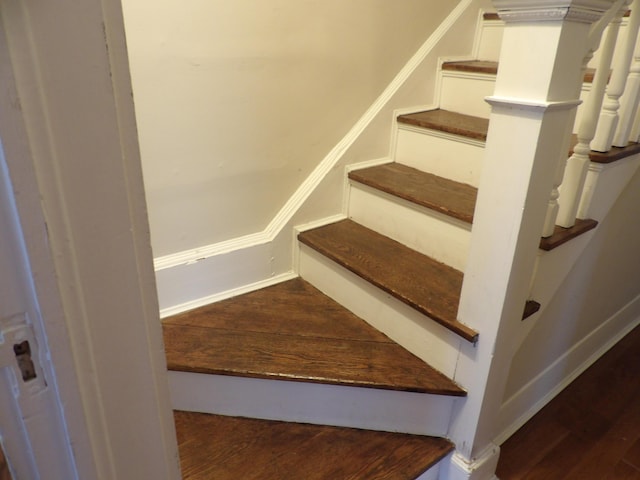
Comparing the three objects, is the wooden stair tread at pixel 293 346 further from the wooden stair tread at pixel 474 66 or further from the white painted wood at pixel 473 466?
the wooden stair tread at pixel 474 66

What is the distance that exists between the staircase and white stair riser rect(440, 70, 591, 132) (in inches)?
7.1

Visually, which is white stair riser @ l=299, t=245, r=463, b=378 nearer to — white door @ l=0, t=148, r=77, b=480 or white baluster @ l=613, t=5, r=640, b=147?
white baluster @ l=613, t=5, r=640, b=147

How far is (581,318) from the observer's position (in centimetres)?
176

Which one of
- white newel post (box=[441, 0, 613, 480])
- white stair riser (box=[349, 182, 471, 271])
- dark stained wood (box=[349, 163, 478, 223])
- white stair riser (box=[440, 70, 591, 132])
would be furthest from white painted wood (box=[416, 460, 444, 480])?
white stair riser (box=[440, 70, 591, 132])

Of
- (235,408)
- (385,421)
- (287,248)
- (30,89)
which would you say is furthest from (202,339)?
(30,89)

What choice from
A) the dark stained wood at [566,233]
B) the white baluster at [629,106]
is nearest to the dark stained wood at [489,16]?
the white baluster at [629,106]

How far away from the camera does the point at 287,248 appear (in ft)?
5.58

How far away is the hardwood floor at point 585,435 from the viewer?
57.4 inches

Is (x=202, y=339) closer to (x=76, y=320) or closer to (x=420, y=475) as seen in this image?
(x=420, y=475)

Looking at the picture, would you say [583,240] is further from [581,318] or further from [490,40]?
[490,40]

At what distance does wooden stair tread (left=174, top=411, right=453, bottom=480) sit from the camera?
1.19 meters

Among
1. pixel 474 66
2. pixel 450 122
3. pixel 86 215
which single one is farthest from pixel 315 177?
pixel 86 215

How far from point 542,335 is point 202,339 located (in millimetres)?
1131

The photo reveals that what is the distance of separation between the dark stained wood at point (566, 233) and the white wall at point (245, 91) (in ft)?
2.74
